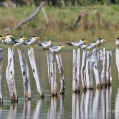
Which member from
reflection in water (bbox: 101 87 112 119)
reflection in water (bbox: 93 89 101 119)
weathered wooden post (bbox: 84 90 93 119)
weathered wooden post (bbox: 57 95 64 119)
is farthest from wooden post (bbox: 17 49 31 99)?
reflection in water (bbox: 101 87 112 119)

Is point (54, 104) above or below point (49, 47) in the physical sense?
below

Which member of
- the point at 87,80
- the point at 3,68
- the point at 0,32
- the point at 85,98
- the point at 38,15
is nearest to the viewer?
the point at 85,98

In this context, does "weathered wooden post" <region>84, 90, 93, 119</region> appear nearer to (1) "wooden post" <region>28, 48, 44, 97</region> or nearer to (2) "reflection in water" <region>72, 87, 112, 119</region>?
(2) "reflection in water" <region>72, 87, 112, 119</region>

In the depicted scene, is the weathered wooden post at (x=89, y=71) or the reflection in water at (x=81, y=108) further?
the weathered wooden post at (x=89, y=71)

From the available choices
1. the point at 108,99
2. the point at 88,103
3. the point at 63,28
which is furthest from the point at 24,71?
the point at 63,28

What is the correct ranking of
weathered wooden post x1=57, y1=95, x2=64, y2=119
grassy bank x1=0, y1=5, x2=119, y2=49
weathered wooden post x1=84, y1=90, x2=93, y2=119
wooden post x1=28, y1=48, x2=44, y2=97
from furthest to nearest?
grassy bank x1=0, y1=5, x2=119, y2=49 → wooden post x1=28, y1=48, x2=44, y2=97 → weathered wooden post x1=84, y1=90, x2=93, y2=119 → weathered wooden post x1=57, y1=95, x2=64, y2=119

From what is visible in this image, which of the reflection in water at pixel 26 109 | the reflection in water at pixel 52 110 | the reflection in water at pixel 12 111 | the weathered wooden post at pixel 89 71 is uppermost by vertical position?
the weathered wooden post at pixel 89 71

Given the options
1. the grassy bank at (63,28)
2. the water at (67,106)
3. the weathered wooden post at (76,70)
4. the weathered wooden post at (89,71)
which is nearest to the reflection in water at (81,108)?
the water at (67,106)

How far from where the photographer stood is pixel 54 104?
63.8ft

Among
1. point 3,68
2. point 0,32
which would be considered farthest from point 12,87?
point 0,32

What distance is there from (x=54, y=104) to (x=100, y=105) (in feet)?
4.06

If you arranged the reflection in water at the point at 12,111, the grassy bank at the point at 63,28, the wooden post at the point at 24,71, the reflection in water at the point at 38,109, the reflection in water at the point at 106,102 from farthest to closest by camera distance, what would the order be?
1. the grassy bank at the point at 63,28
2. the wooden post at the point at 24,71
3. the reflection in water at the point at 106,102
4. the reflection in water at the point at 38,109
5. the reflection in water at the point at 12,111

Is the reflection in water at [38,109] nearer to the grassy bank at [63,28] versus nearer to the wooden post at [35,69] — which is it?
the wooden post at [35,69]

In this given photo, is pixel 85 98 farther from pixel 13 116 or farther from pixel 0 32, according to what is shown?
pixel 0 32
